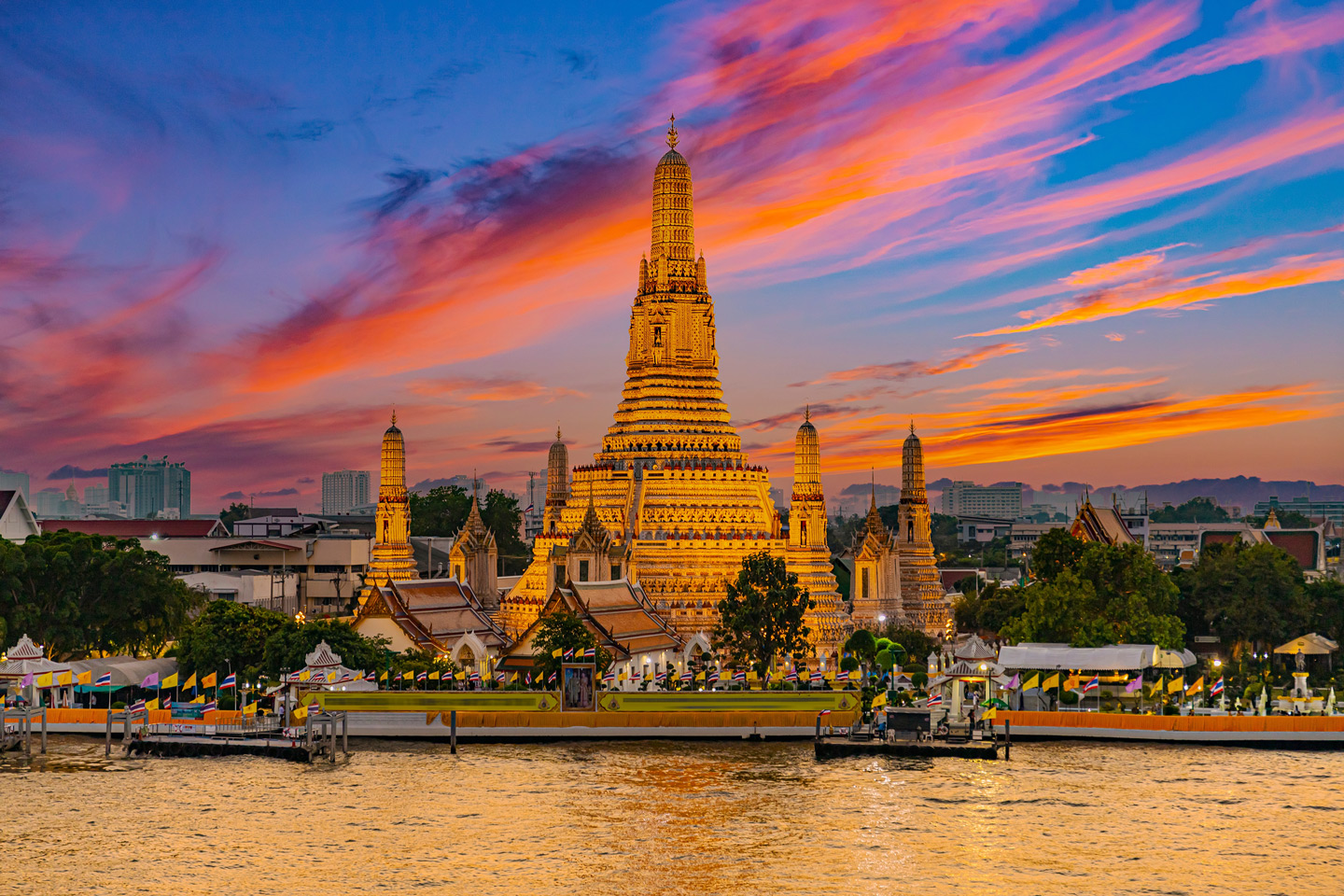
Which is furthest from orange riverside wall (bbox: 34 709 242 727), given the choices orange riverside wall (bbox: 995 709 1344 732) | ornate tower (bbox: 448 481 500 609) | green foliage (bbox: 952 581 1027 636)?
green foliage (bbox: 952 581 1027 636)

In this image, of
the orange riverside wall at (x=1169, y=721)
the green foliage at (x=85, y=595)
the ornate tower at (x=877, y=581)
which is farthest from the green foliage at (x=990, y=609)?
the green foliage at (x=85, y=595)

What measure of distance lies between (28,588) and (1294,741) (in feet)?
173

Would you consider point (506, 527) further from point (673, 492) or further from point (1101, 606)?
point (1101, 606)

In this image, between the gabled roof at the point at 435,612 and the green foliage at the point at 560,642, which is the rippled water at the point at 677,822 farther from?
the gabled roof at the point at 435,612

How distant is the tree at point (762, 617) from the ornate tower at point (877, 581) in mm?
19977

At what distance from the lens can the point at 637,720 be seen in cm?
6241

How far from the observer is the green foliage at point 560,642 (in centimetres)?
6756

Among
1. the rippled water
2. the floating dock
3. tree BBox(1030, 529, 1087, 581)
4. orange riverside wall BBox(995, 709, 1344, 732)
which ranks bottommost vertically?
the rippled water

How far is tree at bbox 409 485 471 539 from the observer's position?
516 ft

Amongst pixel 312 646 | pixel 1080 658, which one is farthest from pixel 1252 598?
pixel 312 646

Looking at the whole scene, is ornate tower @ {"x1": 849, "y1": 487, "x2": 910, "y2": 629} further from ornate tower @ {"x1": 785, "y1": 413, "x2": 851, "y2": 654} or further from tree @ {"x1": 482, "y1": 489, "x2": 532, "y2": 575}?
tree @ {"x1": 482, "y1": 489, "x2": 532, "y2": 575}

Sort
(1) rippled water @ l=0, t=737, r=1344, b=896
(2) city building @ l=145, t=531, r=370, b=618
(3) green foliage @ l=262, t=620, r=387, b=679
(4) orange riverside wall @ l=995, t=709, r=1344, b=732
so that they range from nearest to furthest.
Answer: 1. (1) rippled water @ l=0, t=737, r=1344, b=896
2. (4) orange riverside wall @ l=995, t=709, r=1344, b=732
3. (3) green foliage @ l=262, t=620, r=387, b=679
4. (2) city building @ l=145, t=531, r=370, b=618

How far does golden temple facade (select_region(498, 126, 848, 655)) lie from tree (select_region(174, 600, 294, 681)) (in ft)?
67.9

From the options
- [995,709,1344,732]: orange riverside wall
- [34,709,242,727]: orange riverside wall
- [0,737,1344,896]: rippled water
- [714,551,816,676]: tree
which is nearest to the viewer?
[0,737,1344,896]: rippled water
